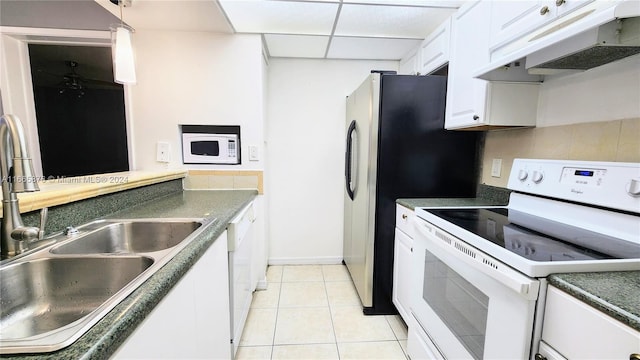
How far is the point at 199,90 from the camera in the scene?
7.14 feet

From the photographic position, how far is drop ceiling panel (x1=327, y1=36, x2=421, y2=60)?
2.32 metres

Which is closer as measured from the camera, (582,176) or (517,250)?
(517,250)

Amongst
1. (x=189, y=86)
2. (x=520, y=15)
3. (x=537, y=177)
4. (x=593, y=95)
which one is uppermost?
(x=520, y=15)

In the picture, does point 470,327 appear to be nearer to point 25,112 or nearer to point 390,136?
point 390,136

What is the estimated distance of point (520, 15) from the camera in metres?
1.23

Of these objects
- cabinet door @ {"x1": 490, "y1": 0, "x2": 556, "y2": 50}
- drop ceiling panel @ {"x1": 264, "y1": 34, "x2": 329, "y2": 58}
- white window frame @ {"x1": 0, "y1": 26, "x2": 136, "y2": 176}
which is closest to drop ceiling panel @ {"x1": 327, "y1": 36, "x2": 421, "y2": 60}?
drop ceiling panel @ {"x1": 264, "y1": 34, "x2": 329, "y2": 58}

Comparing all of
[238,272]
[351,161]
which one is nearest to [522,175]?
[351,161]

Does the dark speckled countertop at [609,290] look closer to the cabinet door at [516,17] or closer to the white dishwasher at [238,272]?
the cabinet door at [516,17]

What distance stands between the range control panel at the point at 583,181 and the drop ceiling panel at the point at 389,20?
119 centimetres

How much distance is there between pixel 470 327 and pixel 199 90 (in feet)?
7.57

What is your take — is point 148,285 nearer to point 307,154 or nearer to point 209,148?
point 209,148

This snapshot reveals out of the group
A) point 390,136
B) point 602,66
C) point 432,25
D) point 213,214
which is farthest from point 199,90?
Answer: point 602,66

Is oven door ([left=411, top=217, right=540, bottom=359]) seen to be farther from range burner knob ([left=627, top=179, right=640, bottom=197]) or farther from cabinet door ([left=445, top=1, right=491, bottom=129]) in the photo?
cabinet door ([left=445, top=1, right=491, bottom=129])

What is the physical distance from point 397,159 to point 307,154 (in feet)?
3.89
